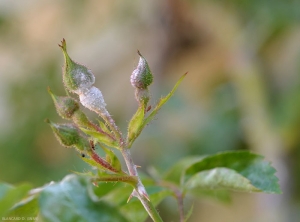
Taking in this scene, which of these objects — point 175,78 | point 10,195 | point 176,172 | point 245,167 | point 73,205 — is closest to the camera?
point 73,205

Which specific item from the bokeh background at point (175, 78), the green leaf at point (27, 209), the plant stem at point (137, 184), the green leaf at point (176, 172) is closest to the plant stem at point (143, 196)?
the plant stem at point (137, 184)

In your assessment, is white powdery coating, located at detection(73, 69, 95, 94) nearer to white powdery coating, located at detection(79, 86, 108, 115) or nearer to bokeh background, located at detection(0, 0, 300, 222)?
white powdery coating, located at detection(79, 86, 108, 115)

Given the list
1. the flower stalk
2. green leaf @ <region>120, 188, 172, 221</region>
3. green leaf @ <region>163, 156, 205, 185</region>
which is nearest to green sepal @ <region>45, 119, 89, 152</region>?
the flower stalk

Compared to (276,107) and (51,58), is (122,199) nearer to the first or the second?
(276,107)

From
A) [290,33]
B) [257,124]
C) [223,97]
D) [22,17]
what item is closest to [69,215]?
[257,124]

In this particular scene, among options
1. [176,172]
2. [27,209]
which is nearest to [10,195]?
[27,209]

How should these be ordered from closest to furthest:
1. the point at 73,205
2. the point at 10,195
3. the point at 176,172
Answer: the point at 73,205
the point at 10,195
the point at 176,172

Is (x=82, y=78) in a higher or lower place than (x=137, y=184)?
higher

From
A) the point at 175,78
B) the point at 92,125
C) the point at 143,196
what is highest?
the point at 175,78

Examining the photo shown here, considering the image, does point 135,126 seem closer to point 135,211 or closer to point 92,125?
point 92,125
